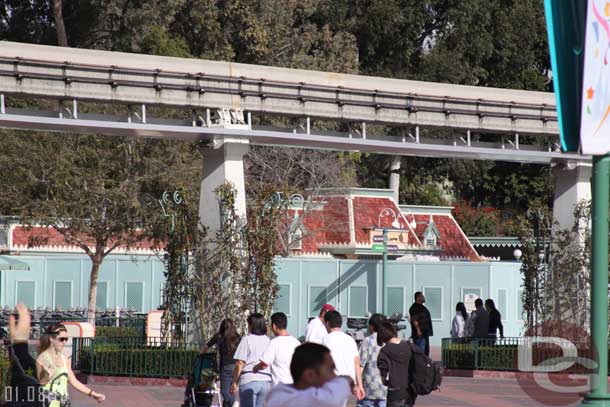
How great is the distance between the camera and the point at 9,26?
175 feet

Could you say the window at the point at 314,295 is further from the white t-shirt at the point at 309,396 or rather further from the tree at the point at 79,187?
the white t-shirt at the point at 309,396

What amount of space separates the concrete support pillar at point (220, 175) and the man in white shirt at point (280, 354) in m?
11.2

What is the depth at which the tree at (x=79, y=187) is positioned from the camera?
120 feet

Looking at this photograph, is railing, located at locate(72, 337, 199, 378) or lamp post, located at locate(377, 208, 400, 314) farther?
lamp post, located at locate(377, 208, 400, 314)

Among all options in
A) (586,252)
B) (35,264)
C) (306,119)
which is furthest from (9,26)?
(586,252)

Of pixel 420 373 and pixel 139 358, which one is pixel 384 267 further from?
pixel 420 373

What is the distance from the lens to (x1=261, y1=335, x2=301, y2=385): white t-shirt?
1265 cm

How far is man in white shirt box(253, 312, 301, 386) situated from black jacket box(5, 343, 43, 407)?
2403 millimetres

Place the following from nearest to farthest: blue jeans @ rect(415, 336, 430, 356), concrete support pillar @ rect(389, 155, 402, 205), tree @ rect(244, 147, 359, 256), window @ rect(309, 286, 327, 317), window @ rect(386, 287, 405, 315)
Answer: blue jeans @ rect(415, 336, 430, 356) < window @ rect(309, 286, 327, 317) < window @ rect(386, 287, 405, 315) < tree @ rect(244, 147, 359, 256) < concrete support pillar @ rect(389, 155, 402, 205)

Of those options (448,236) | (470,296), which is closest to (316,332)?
(470,296)

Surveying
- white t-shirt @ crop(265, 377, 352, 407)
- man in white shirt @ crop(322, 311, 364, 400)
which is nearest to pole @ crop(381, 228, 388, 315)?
man in white shirt @ crop(322, 311, 364, 400)

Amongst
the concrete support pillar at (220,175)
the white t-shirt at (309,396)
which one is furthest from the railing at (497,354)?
the white t-shirt at (309,396)

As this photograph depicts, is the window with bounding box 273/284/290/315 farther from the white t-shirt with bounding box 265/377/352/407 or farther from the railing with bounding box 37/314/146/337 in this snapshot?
the white t-shirt with bounding box 265/377/352/407

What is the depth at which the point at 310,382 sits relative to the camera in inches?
264
